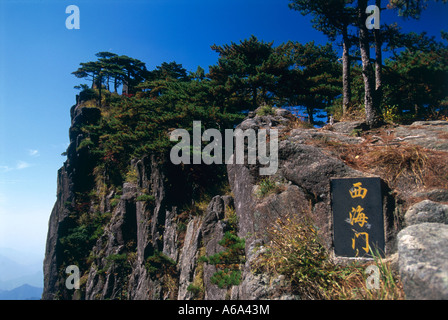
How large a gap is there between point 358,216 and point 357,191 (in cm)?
44

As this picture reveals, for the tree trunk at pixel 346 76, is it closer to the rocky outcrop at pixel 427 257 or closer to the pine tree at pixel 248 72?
the pine tree at pixel 248 72

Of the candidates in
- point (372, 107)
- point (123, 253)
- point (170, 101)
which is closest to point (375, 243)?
point (372, 107)

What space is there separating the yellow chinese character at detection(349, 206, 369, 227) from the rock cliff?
1.05 feet

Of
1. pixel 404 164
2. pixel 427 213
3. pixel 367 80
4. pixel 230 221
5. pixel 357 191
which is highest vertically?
pixel 367 80

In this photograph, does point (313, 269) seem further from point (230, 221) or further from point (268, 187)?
point (230, 221)

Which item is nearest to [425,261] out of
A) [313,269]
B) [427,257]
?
[427,257]

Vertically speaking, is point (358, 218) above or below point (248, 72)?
below

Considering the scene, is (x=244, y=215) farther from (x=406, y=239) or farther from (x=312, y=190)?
→ (x=406, y=239)

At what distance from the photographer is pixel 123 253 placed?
13547 millimetres

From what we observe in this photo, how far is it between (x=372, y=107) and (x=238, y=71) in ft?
21.2

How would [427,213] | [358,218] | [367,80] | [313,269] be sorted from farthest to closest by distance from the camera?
[367,80], [358,218], [313,269], [427,213]

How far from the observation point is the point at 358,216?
161 inches

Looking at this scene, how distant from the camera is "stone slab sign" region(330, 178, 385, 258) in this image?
154 inches

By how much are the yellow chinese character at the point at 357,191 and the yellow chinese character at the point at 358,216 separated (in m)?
0.21
